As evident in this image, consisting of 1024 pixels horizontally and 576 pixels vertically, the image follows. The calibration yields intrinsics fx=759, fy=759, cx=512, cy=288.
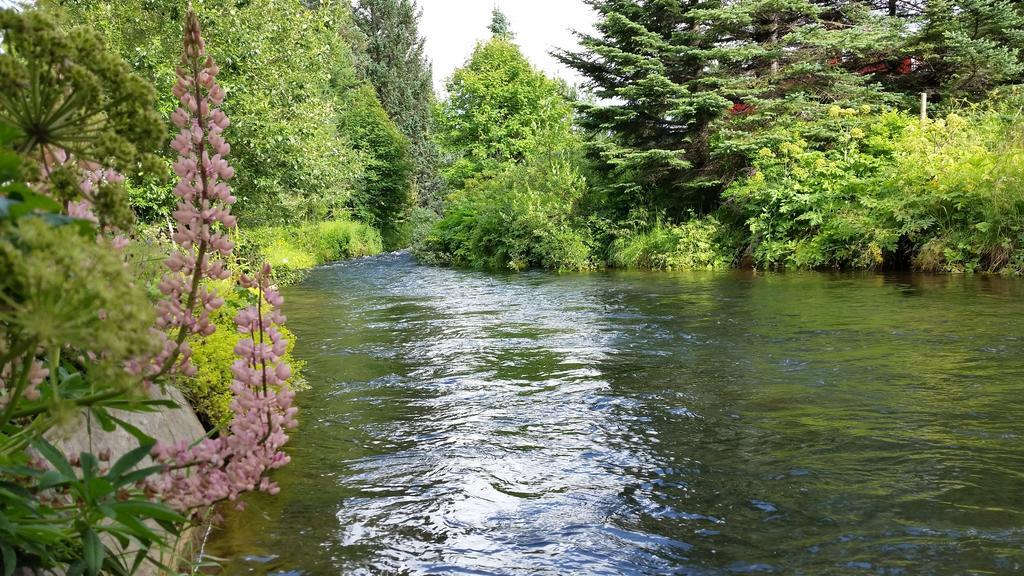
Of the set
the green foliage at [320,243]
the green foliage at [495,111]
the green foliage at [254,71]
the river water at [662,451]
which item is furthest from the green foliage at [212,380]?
the green foliage at [495,111]

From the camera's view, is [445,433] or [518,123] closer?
[445,433]

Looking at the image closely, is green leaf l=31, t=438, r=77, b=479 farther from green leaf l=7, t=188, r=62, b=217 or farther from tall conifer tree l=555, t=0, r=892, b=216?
tall conifer tree l=555, t=0, r=892, b=216

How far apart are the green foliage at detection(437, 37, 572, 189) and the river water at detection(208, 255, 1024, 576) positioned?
21426mm

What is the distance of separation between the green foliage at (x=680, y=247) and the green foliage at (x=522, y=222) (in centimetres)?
112

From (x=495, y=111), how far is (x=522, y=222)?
10130 millimetres

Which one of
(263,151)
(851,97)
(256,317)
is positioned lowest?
(256,317)

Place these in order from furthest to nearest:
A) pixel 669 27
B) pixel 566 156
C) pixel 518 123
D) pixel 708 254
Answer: pixel 518 123, pixel 566 156, pixel 669 27, pixel 708 254

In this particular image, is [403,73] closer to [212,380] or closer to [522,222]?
[522,222]

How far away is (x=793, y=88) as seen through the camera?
64.6 feet

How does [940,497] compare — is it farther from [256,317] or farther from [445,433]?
[256,317]

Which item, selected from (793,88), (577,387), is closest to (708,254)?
(793,88)

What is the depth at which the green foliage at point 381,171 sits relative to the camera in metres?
39.8

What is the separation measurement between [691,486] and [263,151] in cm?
1133

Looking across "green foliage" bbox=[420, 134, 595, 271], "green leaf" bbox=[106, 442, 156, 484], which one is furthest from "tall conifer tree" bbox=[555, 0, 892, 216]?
"green leaf" bbox=[106, 442, 156, 484]
